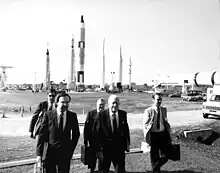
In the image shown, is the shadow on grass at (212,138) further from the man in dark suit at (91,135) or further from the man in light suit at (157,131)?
the man in dark suit at (91,135)

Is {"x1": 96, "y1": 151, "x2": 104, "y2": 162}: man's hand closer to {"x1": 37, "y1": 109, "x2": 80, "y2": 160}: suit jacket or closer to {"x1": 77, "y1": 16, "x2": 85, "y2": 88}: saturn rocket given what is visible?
{"x1": 37, "y1": 109, "x2": 80, "y2": 160}: suit jacket

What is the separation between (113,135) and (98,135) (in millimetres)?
268

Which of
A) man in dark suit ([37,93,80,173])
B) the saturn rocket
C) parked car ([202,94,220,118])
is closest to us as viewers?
man in dark suit ([37,93,80,173])

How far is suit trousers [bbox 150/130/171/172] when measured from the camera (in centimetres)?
465

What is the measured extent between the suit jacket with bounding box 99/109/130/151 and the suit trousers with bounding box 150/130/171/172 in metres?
0.84

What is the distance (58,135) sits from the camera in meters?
3.62

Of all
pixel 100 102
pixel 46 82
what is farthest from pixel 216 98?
pixel 46 82

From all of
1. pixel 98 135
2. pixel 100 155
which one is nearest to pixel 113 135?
pixel 98 135

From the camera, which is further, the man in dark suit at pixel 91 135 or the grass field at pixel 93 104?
the grass field at pixel 93 104

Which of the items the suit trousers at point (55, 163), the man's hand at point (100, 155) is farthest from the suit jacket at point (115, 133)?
the suit trousers at point (55, 163)

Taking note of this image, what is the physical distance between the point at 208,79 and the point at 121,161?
51.9 ft

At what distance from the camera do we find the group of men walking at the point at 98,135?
362cm

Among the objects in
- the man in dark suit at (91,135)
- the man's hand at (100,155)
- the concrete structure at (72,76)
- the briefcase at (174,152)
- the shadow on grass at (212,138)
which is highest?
the concrete structure at (72,76)

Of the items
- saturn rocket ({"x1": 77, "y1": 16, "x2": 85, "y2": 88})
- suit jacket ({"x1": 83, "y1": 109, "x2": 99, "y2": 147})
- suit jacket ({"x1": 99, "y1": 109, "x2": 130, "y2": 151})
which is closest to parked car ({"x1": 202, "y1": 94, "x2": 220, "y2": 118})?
suit jacket ({"x1": 99, "y1": 109, "x2": 130, "y2": 151})
